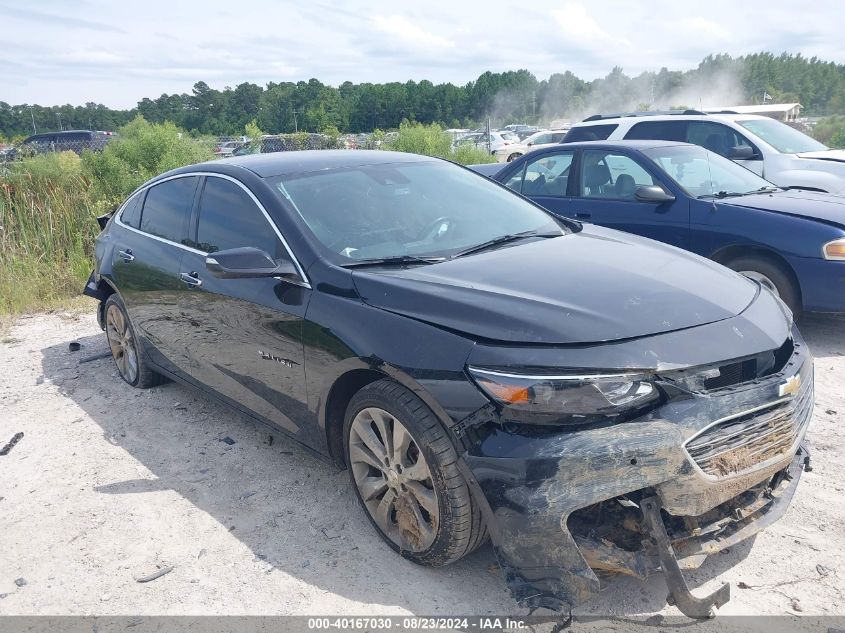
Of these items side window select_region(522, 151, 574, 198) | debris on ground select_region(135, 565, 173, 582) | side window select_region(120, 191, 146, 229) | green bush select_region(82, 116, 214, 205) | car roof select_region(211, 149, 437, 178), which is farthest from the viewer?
green bush select_region(82, 116, 214, 205)

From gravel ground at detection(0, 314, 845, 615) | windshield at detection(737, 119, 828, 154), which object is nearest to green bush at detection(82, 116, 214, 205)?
gravel ground at detection(0, 314, 845, 615)

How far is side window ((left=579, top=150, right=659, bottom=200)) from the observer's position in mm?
6797

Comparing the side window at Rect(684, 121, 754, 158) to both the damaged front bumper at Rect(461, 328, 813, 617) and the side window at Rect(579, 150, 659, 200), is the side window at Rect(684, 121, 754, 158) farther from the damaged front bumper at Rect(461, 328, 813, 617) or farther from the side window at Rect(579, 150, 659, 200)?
the damaged front bumper at Rect(461, 328, 813, 617)

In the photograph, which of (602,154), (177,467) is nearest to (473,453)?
(177,467)

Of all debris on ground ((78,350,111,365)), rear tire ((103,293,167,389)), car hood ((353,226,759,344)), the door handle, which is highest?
car hood ((353,226,759,344))

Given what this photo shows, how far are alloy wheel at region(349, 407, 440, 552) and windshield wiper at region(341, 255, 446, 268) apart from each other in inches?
28.0

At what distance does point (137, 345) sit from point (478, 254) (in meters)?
2.88

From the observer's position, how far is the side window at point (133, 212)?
5.29 m

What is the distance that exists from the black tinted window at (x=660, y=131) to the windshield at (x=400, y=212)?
6.48 m

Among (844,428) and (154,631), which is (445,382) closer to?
(154,631)

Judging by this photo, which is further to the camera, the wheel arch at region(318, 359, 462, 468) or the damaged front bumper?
the wheel arch at region(318, 359, 462, 468)

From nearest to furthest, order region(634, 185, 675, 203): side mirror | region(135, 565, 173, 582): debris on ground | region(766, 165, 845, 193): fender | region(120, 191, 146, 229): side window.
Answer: region(135, 565, 173, 582): debris on ground → region(120, 191, 146, 229): side window → region(634, 185, 675, 203): side mirror → region(766, 165, 845, 193): fender

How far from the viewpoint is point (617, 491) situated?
251 cm

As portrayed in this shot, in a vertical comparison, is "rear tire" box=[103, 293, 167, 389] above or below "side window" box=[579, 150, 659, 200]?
below
